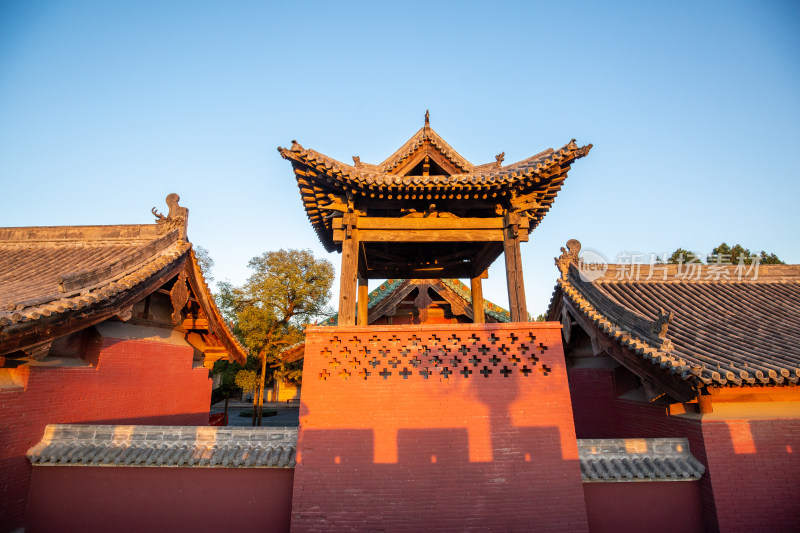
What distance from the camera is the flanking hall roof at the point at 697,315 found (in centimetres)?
521

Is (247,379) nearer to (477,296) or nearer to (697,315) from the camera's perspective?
(477,296)

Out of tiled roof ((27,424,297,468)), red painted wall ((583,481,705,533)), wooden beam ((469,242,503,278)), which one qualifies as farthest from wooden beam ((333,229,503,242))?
red painted wall ((583,481,705,533))

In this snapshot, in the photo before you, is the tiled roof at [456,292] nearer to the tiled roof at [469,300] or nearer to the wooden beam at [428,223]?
the tiled roof at [469,300]

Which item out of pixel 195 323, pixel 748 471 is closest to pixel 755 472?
pixel 748 471

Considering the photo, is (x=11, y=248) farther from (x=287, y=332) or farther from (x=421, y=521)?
(x=287, y=332)

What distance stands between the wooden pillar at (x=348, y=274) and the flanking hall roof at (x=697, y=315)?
4271mm

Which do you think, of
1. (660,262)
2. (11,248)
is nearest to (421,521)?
(660,262)

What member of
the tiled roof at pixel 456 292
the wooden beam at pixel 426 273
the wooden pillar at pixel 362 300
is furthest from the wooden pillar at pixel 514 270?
the tiled roof at pixel 456 292

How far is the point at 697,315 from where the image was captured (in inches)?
312

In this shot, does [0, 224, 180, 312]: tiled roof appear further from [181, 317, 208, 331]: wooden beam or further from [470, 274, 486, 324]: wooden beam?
[470, 274, 486, 324]: wooden beam

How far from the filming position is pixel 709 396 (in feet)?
17.7

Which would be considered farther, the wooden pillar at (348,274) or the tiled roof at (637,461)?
the wooden pillar at (348,274)

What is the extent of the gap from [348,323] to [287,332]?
1767cm

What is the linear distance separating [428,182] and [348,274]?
1.90m
